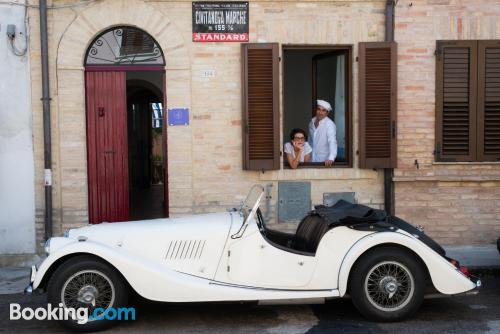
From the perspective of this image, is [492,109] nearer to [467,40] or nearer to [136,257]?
[467,40]

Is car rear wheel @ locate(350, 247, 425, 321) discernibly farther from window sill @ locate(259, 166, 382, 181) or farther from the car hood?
window sill @ locate(259, 166, 382, 181)

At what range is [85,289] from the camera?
4965mm

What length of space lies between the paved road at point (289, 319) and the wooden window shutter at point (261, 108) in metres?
2.73

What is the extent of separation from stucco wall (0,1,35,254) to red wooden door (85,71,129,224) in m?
0.82

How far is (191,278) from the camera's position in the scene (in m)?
5.05

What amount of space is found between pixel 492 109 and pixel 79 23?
6.11 metres

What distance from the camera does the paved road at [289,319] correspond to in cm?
510

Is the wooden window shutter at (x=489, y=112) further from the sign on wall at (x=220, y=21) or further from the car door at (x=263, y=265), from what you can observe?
the car door at (x=263, y=265)

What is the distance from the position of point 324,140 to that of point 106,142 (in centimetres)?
324

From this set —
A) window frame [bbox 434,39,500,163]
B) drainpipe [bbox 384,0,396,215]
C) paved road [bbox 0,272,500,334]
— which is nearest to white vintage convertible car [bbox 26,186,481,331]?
paved road [bbox 0,272,500,334]

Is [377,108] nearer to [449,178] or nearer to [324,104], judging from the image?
[324,104]

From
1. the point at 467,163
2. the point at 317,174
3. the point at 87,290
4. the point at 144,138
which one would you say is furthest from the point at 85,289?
the point at 144,138

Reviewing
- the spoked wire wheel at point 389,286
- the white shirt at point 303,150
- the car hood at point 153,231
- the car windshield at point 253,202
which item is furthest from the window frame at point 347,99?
the spoked wire wheel at point 389,286

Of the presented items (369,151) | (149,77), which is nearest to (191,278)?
(369,151)
